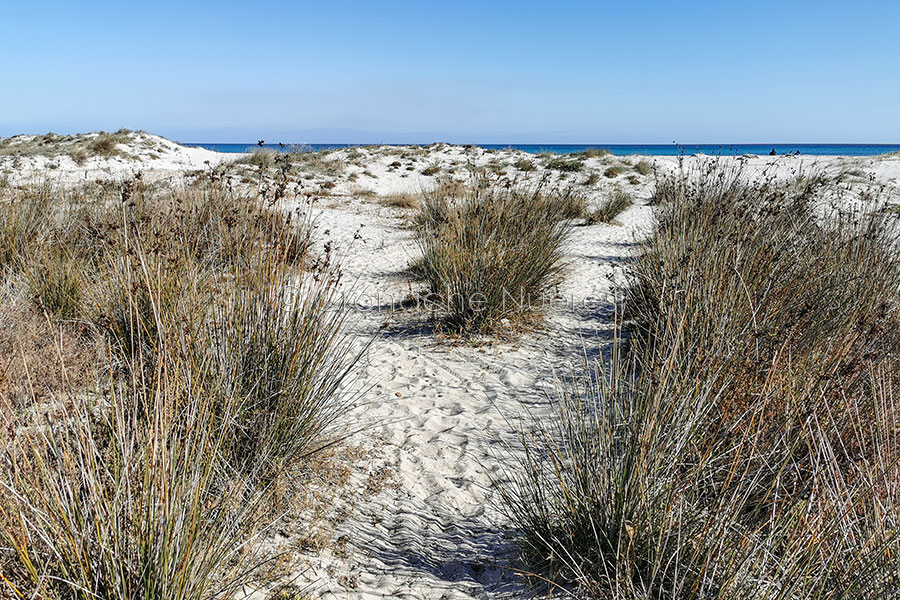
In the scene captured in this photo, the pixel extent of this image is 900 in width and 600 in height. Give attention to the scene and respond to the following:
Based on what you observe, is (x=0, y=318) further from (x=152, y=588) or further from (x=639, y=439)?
(x=639, y=439)

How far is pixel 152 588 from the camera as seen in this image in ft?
4.65

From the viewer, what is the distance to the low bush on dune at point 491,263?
498 centimetres

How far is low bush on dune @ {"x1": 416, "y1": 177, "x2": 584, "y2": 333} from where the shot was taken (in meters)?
4.98

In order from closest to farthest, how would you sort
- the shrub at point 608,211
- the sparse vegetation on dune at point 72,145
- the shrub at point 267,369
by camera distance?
the shrub at point 267,369, the shrub at point 608,211, the sparse vegetation on dune at point 72,145

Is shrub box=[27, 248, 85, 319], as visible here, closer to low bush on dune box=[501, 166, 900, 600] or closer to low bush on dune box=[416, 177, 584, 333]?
low bush on dune box=[416, 177, 584, 333]

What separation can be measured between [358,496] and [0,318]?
Result: 2630 mm

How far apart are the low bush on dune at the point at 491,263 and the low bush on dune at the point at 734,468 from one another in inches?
74.5

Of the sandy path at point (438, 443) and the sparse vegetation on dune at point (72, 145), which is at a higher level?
the sparse vegetation on dune at point (72, 145)

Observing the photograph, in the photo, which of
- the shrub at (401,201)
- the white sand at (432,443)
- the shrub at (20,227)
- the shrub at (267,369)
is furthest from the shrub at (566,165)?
the shrub at (267,369)

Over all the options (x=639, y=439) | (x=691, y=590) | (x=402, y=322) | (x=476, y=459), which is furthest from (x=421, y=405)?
(x=691, y=590)

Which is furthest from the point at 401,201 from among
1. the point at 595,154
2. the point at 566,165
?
the point at 595,154

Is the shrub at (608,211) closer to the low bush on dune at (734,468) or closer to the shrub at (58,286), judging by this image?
the low bush on dune at (734,468)

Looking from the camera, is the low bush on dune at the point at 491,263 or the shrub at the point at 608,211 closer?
the low bush on dune at the point at 491,263

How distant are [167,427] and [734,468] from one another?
5.63 ft
